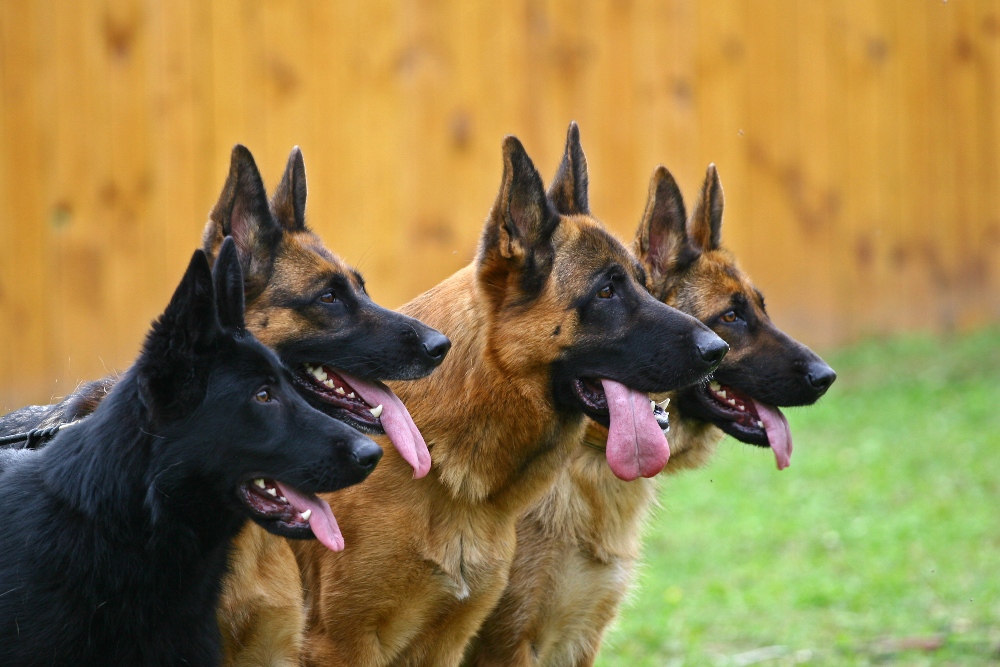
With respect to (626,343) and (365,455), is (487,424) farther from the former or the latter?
(365,455)

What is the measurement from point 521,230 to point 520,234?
2 centimetres

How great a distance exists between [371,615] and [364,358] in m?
0.93

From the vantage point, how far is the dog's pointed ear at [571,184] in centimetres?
472

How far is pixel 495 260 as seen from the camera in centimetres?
436

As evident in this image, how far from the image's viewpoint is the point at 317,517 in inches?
130

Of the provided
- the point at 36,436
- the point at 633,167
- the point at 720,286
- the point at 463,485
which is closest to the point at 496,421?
the point at 463,485

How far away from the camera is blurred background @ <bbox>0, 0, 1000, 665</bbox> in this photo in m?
8.70

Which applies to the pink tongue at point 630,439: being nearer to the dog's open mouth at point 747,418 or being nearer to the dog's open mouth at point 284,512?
the dog's open mouth at point 747,418

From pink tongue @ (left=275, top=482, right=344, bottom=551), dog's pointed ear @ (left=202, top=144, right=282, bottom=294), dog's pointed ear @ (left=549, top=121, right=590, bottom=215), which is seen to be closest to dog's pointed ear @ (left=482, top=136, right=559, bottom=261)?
dog's pointed ear @ (left=549, top=121, right=590, bottom=215)

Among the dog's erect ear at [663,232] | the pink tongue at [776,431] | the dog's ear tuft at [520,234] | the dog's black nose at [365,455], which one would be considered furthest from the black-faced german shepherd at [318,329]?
the pink tongue at [776,431]

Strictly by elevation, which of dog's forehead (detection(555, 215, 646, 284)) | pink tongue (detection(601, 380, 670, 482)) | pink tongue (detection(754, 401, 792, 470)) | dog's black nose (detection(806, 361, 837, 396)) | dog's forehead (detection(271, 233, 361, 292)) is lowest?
pink tongue (detection(754, 401, 792, 470))

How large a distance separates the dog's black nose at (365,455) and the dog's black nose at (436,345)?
753 millimetres

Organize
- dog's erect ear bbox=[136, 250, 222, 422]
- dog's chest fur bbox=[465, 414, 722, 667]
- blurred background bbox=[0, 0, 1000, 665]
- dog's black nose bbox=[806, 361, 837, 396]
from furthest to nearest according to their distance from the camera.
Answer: blurred background bbox=[0, 0, 1000, 665], dog's black nose bbox=[806, 361, 837, 396], dog's chest fur bbox=[465, 414, 722, 667], dog's erect ear bbox=[136, 250, 222, 422]

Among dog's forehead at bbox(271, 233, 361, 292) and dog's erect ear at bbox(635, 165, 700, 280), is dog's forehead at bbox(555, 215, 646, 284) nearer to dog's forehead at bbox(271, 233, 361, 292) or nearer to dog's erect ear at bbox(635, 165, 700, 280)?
dog's erect ear at bbox(635, 165, 700, 280)
